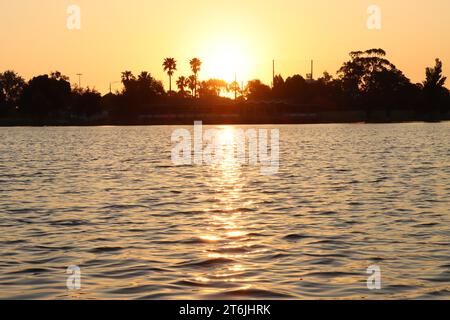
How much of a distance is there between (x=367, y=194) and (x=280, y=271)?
15.0m

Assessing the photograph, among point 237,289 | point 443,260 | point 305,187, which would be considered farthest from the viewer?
point 305,187

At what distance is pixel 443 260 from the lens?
15.7 meters

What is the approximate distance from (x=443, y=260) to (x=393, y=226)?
460cm

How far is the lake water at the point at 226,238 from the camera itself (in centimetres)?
1359

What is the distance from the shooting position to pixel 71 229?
20.2 m

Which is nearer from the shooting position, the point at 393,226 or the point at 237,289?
the point at 237,289

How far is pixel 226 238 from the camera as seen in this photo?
61.6 feet

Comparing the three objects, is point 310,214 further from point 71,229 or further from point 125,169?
point 125,169
